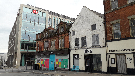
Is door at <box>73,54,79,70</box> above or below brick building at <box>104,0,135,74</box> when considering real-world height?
below

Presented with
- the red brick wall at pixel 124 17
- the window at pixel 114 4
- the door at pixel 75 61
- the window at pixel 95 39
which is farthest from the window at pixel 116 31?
the door at pixel 75 61

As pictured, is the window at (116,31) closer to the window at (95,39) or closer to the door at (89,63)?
the window at (95,39)

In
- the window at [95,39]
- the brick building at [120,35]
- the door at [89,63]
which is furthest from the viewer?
the door at [89,63]

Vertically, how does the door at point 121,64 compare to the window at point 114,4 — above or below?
below

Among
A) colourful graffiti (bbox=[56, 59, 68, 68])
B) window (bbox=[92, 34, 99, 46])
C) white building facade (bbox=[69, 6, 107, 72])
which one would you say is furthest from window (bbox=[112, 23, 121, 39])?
colourful graffiti (bbox=[56, 59, 68, 68])

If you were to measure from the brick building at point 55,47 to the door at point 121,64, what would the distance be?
10718 millimetres

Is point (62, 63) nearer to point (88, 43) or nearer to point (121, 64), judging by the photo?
point (88, 43)

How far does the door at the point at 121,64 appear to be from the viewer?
17.5m

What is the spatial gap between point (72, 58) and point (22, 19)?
39.1 m

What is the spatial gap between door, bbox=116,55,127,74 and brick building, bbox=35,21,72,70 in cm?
1072

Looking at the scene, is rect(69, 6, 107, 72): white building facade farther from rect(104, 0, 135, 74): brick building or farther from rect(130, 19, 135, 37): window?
rect(130, 19, 135, 37): window

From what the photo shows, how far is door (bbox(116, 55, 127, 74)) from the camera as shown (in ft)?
57.4

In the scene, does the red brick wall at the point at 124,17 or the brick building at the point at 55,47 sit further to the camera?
the brick building at the point at 55,47

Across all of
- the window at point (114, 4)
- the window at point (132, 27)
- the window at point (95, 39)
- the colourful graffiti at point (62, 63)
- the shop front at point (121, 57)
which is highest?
the window at point (114, 4)
